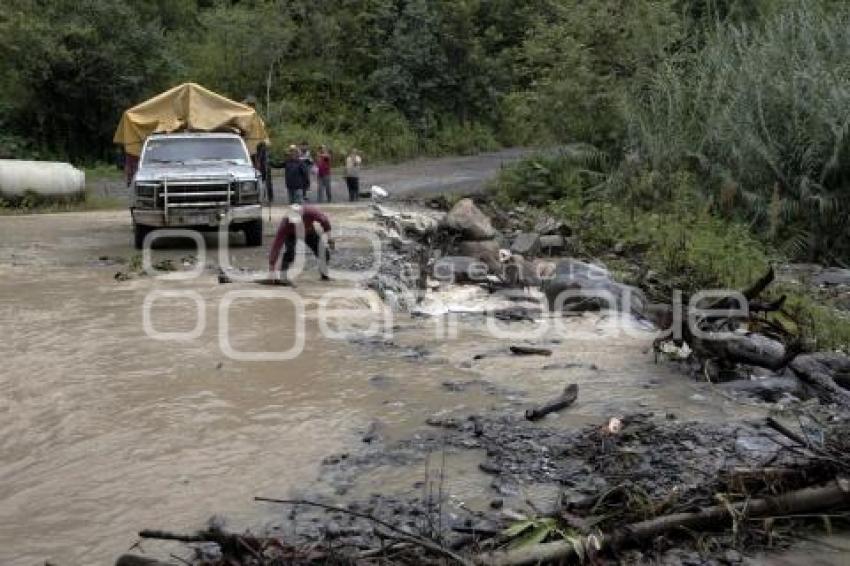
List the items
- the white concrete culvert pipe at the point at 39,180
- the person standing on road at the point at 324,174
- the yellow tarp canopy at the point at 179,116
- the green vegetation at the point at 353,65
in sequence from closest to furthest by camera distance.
→ the yellow tarp canopy at the point at 179,116 < the white concrete culvert pipe at the point at 39,180 < the green vegetation at the point at 353,65 < the person standing on road at the point at 324,174

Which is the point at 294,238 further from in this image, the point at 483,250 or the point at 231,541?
the point at 231,541

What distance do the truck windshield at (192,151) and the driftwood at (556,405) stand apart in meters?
9.55

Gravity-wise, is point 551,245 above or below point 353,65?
below

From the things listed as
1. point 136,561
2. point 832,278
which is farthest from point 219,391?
point 832,278

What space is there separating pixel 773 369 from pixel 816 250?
349 inches

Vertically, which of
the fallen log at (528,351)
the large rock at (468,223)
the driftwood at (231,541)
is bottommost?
the fallen log at (528,351)

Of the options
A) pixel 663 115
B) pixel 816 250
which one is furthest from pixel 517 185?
pixel 816 250

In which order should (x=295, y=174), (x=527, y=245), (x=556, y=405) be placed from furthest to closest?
(x=295, y=174), (x=527, y=245), (x=556, y=405)

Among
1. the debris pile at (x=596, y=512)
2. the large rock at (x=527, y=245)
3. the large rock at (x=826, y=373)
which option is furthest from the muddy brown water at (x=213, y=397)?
the large rock at (x=527, y=245)

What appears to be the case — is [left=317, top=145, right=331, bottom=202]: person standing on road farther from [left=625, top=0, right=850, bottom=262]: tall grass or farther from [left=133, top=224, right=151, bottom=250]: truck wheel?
[left=133, top=224, right=151, bottom=250]: truck wheel

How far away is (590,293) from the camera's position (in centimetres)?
1128

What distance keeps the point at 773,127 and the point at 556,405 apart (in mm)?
12158

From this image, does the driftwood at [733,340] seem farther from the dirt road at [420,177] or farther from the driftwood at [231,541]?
the dirt road at [420,177]

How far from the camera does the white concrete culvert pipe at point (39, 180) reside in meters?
21.6
